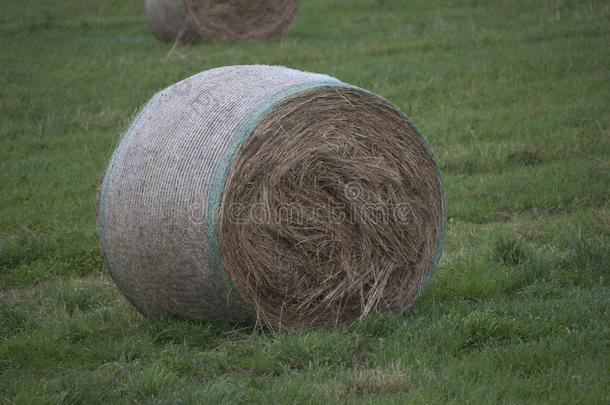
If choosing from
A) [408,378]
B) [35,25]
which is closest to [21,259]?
[408,378]

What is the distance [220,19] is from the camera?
1559 centimetres

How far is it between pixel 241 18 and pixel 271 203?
37.7ft

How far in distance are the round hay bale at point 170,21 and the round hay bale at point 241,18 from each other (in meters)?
0.17

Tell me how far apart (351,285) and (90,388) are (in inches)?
78.9

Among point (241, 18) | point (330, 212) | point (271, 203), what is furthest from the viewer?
point (241, 18)

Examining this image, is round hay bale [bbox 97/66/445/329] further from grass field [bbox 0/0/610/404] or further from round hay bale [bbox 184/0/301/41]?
round hay bale [bbox 184/0/301/41]

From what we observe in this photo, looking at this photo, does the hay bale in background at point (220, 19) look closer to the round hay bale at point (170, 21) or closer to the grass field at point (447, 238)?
the round hay bale at point (170, 21)

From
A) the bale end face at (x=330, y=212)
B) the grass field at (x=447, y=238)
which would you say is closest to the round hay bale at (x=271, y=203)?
the bale end face at (x=330, y=212)

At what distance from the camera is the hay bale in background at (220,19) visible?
15.2m

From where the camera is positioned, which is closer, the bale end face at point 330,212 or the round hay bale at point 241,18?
the bale end face at point 330,212

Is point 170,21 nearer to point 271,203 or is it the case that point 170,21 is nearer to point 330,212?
Answer: point 330,212

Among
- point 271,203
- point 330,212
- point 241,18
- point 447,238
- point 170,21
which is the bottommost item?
point 447,238

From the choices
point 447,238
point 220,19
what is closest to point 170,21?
point 220,19

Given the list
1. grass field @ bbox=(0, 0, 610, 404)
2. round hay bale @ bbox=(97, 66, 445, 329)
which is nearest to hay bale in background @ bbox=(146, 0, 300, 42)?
grass field @ bbox=(0, 0, 610, 404)
